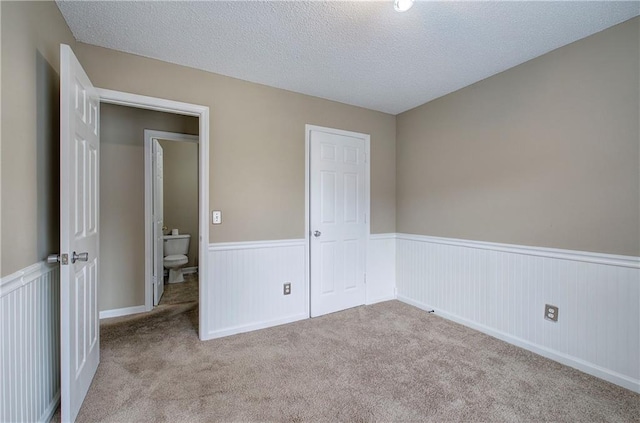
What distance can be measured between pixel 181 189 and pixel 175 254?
1205 mm

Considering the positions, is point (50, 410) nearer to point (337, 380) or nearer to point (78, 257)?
point (78, 257)

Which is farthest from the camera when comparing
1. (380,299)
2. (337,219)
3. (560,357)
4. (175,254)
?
(175,254)

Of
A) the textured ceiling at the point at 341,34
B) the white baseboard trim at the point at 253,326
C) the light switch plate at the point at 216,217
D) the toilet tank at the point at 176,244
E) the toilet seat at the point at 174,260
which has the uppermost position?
the textured ceiling at the point at 341,34

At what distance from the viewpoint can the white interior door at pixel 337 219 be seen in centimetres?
316

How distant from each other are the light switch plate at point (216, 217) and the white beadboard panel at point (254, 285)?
0.21m

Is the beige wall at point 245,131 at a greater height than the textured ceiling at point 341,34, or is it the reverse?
the textured ceiling at point 341,34

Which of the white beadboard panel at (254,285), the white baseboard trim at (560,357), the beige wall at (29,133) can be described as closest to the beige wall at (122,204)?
the white beadboard panel at (254,285)

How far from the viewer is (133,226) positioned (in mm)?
3146

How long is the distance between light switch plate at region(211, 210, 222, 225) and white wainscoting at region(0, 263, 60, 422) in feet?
3.67

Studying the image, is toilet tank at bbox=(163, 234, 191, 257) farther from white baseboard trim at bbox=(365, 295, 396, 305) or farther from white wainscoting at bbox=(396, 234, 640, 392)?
white wainscoting at bbox=(396, 234, 640, 392)

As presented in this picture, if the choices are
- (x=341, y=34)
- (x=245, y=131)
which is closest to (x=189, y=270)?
(x=245, y=131)

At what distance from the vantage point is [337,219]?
10.9 ft

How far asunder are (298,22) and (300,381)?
2408 millimetres

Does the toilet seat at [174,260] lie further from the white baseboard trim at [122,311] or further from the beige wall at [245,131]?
the beige wall at [245,131]
